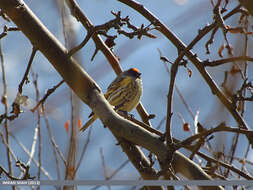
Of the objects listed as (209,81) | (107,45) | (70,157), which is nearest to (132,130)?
(70,157)

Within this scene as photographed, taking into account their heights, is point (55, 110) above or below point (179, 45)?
below

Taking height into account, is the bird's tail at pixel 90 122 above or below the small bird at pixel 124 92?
below

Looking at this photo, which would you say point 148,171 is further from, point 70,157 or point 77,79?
point 77,79

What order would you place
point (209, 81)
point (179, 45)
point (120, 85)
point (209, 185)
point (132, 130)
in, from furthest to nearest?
point (120, 85)
point (179, 45)
point (209, 81)
point (132, 130)
point (209, 185)

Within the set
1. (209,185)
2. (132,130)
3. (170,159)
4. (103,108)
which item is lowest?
(209,185)

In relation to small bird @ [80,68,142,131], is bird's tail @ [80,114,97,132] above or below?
below

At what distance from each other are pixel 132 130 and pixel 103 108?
1.09 feet

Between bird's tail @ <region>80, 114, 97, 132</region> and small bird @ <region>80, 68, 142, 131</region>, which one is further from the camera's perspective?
small bird @ <region>80, 68, 142, 131</region>

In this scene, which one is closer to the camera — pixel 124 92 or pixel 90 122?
pixel 90 122

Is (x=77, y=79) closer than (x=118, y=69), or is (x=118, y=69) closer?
(x=77, y=79)

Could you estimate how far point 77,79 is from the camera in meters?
2.85

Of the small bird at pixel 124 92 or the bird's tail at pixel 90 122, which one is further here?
the small bird at pixel 124 92

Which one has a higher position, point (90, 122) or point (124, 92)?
point (124, 92)

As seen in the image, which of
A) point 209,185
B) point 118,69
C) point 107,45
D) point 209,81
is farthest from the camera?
point 118,69
